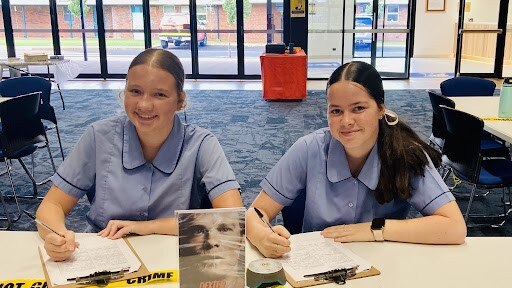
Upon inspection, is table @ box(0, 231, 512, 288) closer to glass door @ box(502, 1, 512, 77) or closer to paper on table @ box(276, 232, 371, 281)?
paper on table @ box(276, 232, 371, 281)

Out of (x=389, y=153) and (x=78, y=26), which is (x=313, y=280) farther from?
(x=78, y=26)

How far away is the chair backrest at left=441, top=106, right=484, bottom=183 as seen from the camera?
3.18 m

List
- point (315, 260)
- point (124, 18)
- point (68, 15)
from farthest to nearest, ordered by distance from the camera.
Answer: point (68, 15), point (124, 18), point (315, 260)

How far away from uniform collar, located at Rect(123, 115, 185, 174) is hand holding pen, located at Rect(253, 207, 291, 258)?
531 millimetres

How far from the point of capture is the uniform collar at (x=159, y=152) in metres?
1.94

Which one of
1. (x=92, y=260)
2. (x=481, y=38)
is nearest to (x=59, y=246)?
(x=92, y=260)

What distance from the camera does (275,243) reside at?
1.56 m

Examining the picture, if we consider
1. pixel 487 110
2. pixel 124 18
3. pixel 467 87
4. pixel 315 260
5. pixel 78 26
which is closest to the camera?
pixel 315 260

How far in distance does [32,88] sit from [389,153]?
397cm

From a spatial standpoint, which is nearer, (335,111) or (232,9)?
(335,111)

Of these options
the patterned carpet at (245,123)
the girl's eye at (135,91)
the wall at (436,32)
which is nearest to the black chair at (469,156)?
the patterned carpet at (245,123)

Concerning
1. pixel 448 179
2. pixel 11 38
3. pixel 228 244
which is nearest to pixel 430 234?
pixel 228 244

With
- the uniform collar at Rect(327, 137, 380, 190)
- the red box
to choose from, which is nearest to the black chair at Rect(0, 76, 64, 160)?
the uniform collar at Rect(327, 137, 380, 190)

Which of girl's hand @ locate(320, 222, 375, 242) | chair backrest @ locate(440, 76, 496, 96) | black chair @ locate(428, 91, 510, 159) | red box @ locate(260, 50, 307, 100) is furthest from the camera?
red box @ locate(260, 50, 307, 100)
